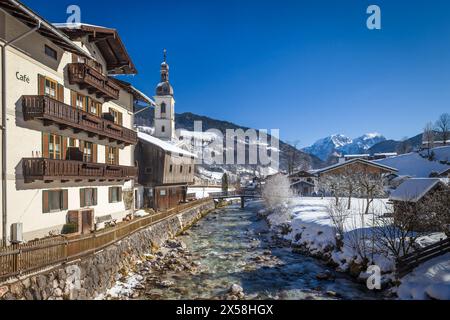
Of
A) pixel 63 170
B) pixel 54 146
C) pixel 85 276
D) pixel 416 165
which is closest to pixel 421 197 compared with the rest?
pixel 85 276

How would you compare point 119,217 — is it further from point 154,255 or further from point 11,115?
point 11,115

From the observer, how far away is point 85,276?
1446 centimetres

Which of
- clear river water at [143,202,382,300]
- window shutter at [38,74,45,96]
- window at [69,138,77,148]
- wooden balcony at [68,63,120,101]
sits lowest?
clear river water at [143,202,382,300]

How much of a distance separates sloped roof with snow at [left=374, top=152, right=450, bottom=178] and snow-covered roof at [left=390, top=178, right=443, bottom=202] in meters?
42.6

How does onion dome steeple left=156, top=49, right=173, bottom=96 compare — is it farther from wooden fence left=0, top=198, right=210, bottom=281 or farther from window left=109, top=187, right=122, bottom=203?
wooden fence left=0, top=198, right=210, bottom=281

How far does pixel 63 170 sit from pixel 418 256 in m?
23.5

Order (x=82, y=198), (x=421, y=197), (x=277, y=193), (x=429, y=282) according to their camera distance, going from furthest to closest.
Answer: (x=277, y=193) → (x=421, y=197) → (x=82, y=198) → (x=429, y=282)

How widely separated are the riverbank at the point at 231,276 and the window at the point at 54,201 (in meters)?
6.84

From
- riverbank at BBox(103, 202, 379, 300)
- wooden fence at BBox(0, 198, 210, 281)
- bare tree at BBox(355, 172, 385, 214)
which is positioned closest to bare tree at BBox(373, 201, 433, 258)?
riverbank at BBox(103, 202, 379, 300)

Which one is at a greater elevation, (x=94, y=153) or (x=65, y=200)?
(x=94, y=153)

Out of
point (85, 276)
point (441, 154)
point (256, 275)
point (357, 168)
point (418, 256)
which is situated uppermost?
point (441, 154)

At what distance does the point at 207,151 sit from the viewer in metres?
195

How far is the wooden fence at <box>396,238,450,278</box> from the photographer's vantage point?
16844 millimetres

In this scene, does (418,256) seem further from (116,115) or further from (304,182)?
(304,182)
